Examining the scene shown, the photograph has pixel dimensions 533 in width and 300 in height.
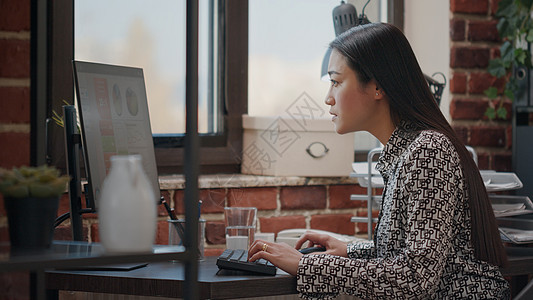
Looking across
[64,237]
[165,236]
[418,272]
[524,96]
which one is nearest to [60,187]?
[418,272]

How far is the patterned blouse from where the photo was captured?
136 cm

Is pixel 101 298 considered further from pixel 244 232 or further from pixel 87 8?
pixel 87 8

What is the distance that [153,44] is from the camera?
2133 mm

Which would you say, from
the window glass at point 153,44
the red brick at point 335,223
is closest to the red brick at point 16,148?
the window glass at point 153,44

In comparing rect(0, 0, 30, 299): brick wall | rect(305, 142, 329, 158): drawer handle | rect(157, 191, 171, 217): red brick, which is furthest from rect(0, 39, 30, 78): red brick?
rect(305, 142, 329, 158): drawer handle

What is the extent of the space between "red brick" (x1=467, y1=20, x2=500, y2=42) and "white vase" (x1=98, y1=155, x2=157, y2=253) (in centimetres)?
178

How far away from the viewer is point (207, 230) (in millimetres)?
2078

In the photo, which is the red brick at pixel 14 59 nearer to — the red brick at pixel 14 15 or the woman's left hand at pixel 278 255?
the red brick at pixel 14 15

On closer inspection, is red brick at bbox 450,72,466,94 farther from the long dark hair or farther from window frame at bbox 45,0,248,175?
the long dark hair

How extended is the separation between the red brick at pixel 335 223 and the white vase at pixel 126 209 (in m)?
1.33

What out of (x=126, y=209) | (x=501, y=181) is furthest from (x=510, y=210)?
(x=126, y=209)

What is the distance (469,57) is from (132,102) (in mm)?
1357

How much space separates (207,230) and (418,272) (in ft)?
2.87

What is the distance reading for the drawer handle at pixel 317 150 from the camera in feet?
7.27
